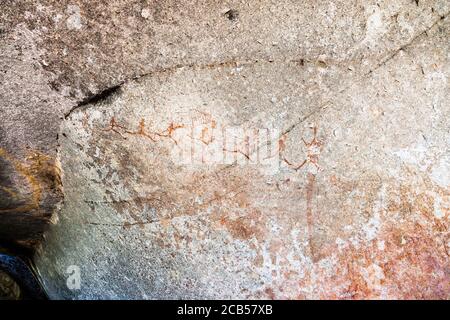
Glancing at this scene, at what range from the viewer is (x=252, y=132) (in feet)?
3.79

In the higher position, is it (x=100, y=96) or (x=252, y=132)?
(x=100, y=96)

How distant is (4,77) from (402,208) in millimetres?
1225

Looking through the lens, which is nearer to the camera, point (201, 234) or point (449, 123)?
point (449, 123)

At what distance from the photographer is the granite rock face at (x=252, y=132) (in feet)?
3.53

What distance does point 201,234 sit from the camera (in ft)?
4.05

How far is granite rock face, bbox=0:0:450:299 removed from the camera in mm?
1075

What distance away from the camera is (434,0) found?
1085 millimetres

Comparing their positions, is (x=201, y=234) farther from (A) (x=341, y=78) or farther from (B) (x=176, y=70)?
(A) (x=341, y=78)

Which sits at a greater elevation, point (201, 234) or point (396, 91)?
point (396, 91)

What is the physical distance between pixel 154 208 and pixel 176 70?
445 millimetres
